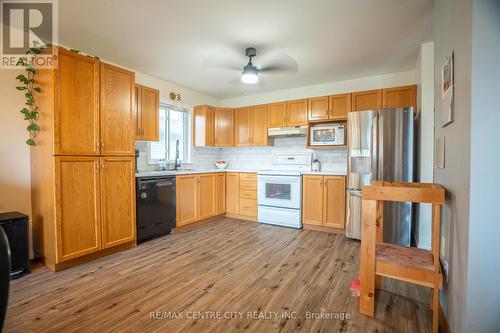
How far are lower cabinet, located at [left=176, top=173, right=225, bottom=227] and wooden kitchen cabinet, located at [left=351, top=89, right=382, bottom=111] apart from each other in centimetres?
264

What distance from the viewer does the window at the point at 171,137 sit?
4063 millimetres

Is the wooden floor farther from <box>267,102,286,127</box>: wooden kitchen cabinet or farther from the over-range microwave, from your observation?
<box>267,102,286,127</box>: wooden kitchen cabinet

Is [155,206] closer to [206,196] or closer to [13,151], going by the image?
[206,196]

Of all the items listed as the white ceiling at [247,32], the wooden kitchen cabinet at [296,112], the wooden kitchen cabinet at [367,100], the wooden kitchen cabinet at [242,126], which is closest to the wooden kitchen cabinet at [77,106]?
the white ceiling at [247,32]

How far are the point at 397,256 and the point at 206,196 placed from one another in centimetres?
308

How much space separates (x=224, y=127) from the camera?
4.82m

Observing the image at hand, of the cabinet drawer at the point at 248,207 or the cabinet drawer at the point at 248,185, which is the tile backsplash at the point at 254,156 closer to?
the cabinet drawer at the point at 248,185

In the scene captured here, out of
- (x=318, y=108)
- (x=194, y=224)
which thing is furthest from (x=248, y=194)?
(x=318, y=108)

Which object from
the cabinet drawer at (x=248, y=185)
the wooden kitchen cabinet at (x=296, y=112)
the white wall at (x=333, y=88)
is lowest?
the cabinet drawer at (x=248, y=185)

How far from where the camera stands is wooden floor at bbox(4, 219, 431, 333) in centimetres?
160

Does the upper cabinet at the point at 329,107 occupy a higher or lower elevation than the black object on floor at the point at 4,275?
higher

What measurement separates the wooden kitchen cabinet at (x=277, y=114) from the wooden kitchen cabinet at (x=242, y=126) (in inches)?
18.0

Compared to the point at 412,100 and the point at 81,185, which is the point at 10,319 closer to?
the point at 81,185

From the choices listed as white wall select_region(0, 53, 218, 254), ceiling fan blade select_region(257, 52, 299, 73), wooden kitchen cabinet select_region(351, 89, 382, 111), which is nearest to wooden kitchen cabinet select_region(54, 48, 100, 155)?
white wall select_region(0, 53, 218, 254)
